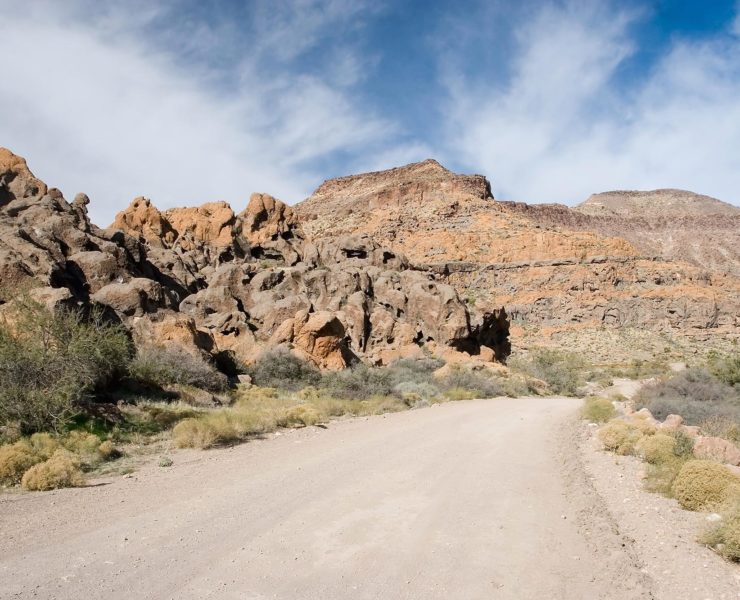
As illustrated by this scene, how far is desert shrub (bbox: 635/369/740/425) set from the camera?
13883 millimetres

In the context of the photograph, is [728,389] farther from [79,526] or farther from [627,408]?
[79,526]

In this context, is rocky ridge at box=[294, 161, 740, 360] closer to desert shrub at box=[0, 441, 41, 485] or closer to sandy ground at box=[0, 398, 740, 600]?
sandy ground at box=[0, 398, 740, 600]

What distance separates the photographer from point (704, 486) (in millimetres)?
6559

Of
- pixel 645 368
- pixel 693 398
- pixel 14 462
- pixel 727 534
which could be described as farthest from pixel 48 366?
pixel 645 368

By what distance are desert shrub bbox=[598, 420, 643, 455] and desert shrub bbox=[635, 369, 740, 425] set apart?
3890 millimetres

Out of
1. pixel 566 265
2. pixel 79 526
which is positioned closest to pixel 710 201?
pixel 566 265

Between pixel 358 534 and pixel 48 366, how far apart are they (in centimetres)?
854

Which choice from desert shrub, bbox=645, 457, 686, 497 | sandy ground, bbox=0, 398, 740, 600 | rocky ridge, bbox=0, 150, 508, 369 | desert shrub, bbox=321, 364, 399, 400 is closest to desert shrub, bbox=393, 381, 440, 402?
desert shrub, bbox=321, 364, 399, 400

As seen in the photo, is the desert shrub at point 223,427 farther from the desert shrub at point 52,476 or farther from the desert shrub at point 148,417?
the desert shrub at point 52,476

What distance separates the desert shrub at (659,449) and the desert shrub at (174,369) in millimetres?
12883

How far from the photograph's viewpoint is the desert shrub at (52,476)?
7.00 metres

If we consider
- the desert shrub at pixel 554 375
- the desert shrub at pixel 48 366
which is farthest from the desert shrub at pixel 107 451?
the desert shrub at pixel 554 375

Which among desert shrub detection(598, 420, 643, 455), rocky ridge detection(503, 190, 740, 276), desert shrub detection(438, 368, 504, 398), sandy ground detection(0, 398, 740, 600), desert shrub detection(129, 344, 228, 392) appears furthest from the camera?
rocky ridge detection(503, 190, 740, 276)

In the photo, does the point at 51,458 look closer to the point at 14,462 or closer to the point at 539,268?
the point at 14,462
